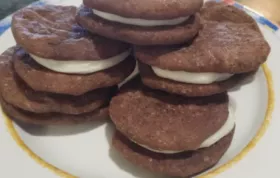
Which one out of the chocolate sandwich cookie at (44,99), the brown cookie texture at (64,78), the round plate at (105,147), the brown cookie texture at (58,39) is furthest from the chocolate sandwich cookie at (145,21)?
the round plate at (105,147)

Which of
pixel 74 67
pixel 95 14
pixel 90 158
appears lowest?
pixel 90 158

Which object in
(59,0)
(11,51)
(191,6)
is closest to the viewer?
(191,6)

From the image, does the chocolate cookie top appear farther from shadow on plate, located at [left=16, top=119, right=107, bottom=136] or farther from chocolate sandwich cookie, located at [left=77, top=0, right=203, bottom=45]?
shadow on plate, located at [left=16, top=119, right=107, bottom=136]

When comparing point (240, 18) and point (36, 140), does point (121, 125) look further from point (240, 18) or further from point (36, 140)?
point (240, 18)

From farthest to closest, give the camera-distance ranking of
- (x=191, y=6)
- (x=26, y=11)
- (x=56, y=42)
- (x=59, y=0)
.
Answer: (x=59, y=0), (x=26, y=11), (x=56, y=42), (x=191, y=6)

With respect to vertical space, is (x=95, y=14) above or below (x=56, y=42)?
above

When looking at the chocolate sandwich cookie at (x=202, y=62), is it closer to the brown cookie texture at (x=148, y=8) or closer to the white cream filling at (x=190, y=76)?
the white cream filling at (x=190, y=76)

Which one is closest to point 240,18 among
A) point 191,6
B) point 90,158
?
point 191,6

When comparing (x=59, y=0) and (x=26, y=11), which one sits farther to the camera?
(x=59, y=0)
